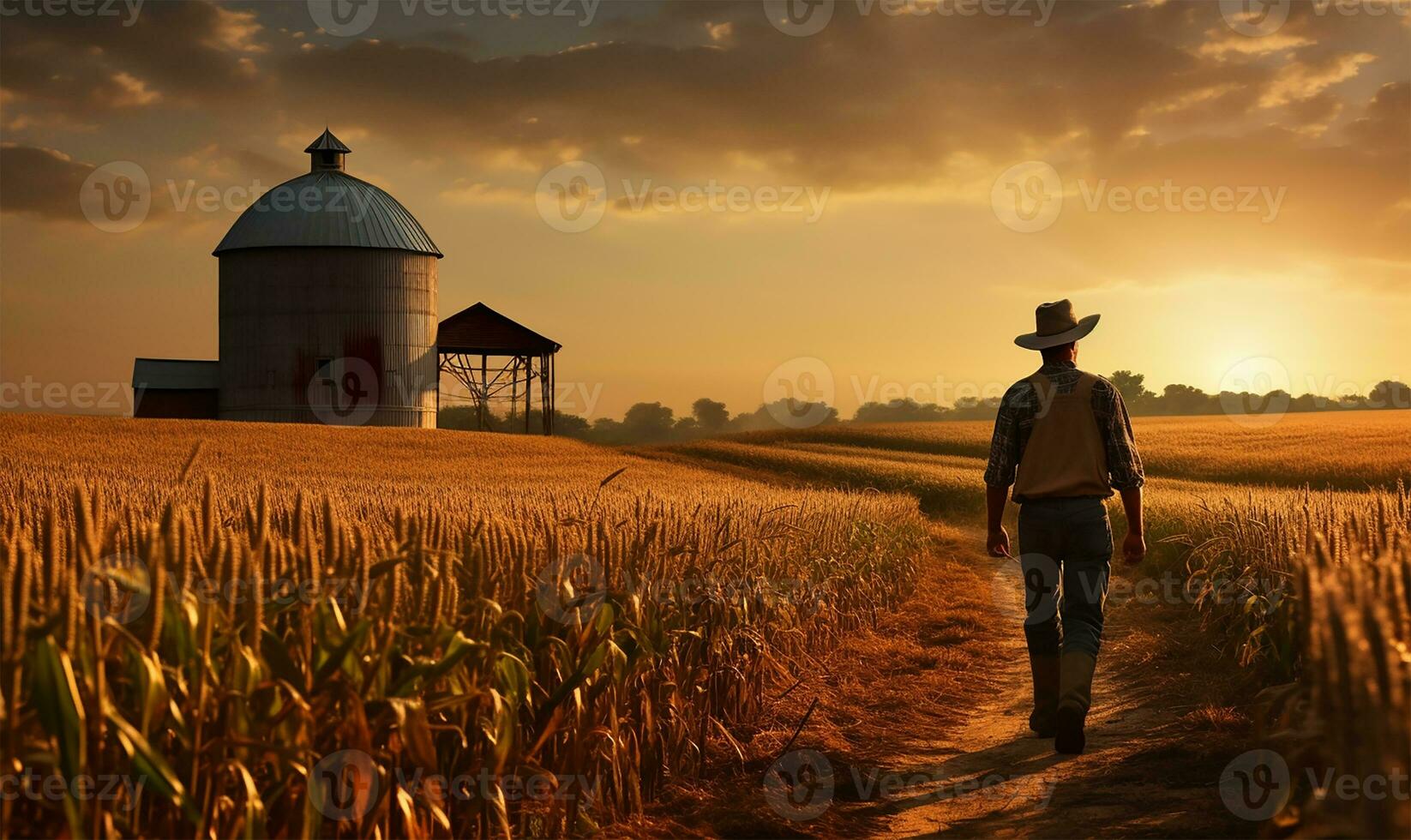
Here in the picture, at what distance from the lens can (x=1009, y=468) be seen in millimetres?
8516

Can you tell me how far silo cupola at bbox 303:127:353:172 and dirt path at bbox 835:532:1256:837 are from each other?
190 feet

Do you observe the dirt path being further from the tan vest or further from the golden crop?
the golden crop

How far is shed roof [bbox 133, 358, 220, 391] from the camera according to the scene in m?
57.2

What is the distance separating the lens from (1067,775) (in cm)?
727

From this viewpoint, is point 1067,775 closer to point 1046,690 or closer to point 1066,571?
point 1046,690

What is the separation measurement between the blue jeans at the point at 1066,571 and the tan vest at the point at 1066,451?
0.36 ft

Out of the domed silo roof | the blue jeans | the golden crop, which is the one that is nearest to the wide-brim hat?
the blue jeans

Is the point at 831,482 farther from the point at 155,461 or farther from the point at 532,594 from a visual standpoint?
the point at 532,594

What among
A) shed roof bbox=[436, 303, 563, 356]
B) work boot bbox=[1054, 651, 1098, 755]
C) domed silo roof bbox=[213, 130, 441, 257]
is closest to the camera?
work boot bbox=[1054, 651, 1098, 755]

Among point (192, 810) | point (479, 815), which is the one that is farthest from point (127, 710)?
point (479, 815)

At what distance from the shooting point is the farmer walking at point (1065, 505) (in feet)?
26.0

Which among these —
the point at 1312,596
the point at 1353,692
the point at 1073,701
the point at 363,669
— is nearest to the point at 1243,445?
the point at 1073,701

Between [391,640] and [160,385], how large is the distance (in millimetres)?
58045

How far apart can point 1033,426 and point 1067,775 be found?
2.38 metres
